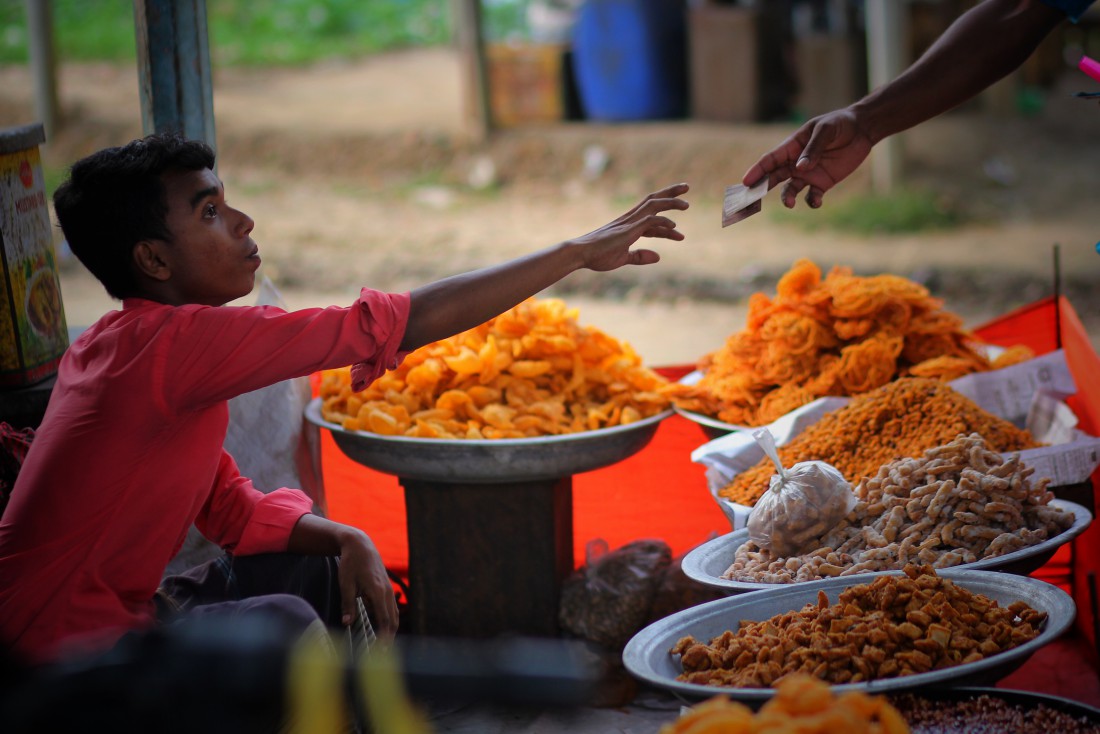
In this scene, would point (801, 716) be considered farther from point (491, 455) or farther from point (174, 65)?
point (174, 65)

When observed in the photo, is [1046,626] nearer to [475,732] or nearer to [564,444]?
[564,444]

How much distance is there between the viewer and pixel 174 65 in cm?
295

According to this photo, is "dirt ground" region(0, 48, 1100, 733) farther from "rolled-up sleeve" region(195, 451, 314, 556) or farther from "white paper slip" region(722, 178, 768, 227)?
"rolled-up sleeve" region(195, 451, 314, 556)

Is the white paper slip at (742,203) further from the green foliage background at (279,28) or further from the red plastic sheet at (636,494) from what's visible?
the green foliage background at (279,28)

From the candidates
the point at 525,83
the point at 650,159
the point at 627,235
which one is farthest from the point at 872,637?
the point at 525,83

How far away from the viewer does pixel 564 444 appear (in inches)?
111

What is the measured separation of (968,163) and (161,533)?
769 centimetres

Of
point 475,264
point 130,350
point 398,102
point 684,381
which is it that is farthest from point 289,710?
point 398,102

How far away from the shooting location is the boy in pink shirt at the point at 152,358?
1901 mm

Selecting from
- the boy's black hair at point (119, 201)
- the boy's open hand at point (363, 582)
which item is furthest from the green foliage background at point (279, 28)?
the boy's open hand at point (363, 582)

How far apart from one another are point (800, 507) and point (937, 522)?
25 cm

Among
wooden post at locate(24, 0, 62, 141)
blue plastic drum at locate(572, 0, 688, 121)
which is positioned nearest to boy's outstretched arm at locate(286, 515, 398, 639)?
wooden post at locate(24, 0, 62, 141)

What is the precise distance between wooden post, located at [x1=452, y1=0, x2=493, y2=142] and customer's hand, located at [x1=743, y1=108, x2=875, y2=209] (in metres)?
6.92

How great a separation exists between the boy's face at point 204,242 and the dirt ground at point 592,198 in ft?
13.6
